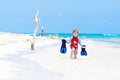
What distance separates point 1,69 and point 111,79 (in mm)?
3038

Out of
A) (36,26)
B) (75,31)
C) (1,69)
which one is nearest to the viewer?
(1,69)

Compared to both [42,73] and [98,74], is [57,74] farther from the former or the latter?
[98,74]

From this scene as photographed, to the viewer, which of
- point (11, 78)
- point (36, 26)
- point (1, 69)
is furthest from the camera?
point (36, 26)

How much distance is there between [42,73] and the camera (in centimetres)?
964

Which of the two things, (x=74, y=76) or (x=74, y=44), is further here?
(x=74, y=44)

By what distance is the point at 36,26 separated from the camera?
20.2 meters

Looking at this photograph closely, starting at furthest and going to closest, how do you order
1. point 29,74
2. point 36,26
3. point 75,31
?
point 36,26 < point 75,31 < point 29,74

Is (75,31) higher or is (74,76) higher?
(75,31)

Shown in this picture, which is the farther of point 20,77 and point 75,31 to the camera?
point 75,31

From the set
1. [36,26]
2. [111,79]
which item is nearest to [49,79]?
[111,79]

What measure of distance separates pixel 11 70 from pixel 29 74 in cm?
77

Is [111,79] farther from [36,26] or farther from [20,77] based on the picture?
[36,26]

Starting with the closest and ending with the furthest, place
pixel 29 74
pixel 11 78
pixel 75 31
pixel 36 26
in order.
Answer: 1. pixel 11 78
2. pixel 29 74
3. pixel 75 31
4. pixel 36 26

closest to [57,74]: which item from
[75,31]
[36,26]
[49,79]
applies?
[49,79]
